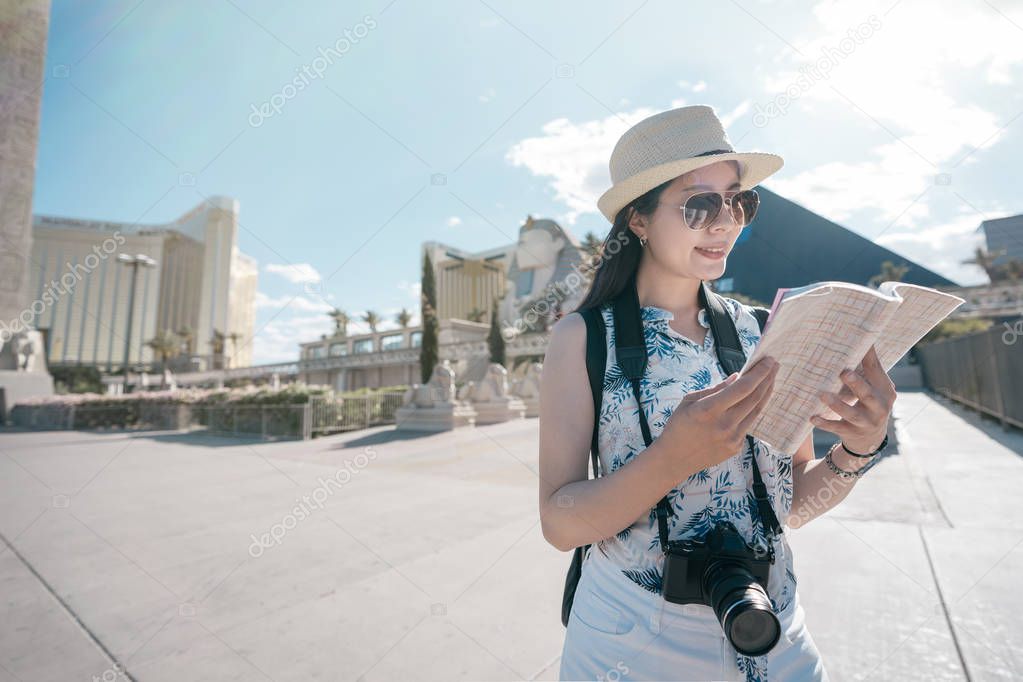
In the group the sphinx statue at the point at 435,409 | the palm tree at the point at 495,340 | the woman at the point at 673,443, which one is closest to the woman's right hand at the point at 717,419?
the woman at the point at 673,443

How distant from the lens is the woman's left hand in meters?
0.97

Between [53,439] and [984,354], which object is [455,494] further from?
[53,439]

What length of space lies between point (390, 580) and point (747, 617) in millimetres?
2783

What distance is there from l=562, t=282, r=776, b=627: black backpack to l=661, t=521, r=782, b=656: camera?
17 centimetres

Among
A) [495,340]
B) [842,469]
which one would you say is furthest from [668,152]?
[495,340]

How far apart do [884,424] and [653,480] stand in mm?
572

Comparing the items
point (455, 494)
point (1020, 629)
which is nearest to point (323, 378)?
point (455, 494)

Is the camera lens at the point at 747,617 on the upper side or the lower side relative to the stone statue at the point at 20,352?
lower

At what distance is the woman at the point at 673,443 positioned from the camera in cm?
92

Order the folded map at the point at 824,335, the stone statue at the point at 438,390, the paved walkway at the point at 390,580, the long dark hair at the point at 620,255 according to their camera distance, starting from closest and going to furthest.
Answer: the folded map at the point at 824,335
the long dark hair at the point at 620,255
the paved walkway at the point at 390,580
the stone statue at the point at 438,390

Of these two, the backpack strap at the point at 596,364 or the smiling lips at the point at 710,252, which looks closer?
the backpack strap at the point at 596,364

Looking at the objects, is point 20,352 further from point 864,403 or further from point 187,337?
point 187,337

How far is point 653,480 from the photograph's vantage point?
0.91m

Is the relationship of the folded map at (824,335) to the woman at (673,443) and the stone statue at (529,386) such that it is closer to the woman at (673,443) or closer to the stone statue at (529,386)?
the woman at (673,443)
